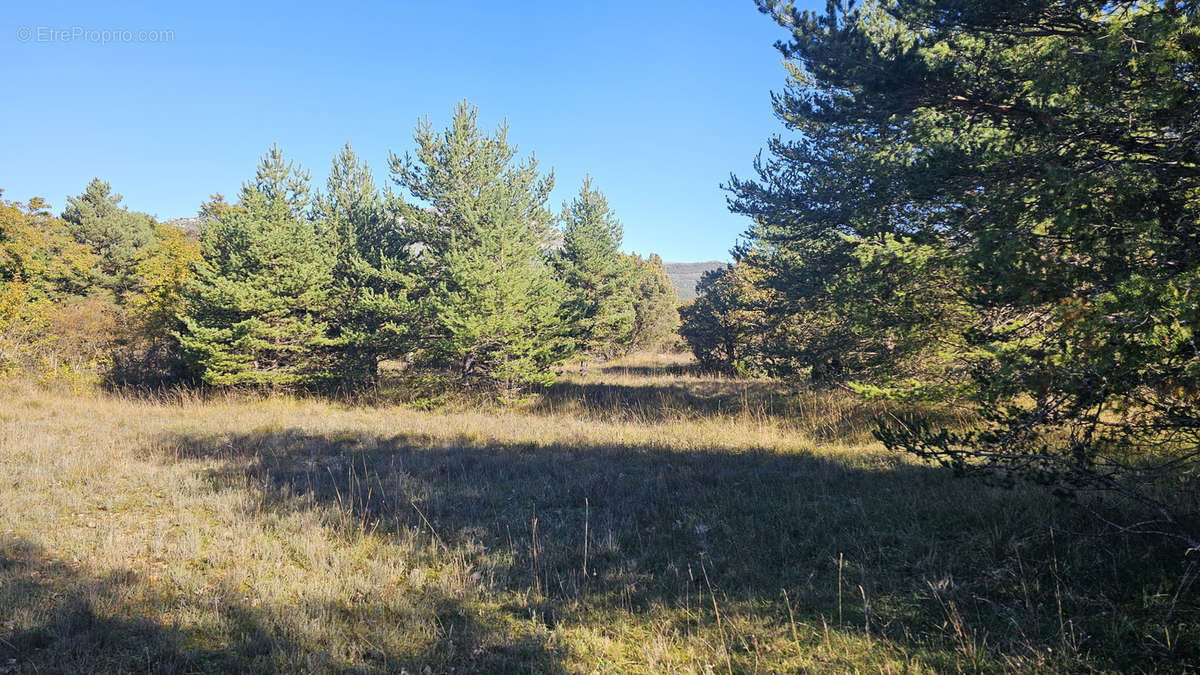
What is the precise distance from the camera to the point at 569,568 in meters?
4.64

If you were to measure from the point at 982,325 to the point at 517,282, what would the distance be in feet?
39.9

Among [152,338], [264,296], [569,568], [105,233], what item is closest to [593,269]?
[264,296]

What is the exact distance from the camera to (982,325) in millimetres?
6434

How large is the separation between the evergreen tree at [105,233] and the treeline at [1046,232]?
132 ft

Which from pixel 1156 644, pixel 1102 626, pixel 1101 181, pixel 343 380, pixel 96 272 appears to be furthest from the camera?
pixel 96 272

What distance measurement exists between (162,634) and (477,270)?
40.0 feet

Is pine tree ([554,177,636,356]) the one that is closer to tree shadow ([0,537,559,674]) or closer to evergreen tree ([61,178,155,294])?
tree shadow ([0,537,559,674])

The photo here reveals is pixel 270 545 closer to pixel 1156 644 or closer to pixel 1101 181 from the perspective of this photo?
pixel 1156 644

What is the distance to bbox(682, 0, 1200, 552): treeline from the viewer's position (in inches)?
125

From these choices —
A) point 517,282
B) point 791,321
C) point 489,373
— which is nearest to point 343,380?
point 489,373

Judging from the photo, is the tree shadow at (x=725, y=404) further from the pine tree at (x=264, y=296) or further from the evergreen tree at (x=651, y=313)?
the evergreen tree at (x=651, y=313)

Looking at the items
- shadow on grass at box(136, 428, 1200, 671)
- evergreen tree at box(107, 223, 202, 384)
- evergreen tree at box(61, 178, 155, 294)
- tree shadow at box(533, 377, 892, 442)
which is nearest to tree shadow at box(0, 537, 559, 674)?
shadow on grass at box(136, 428, 1200, 671)

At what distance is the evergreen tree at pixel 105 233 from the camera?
31000 millimetres

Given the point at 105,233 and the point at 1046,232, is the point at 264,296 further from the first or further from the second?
the point at 105,233
